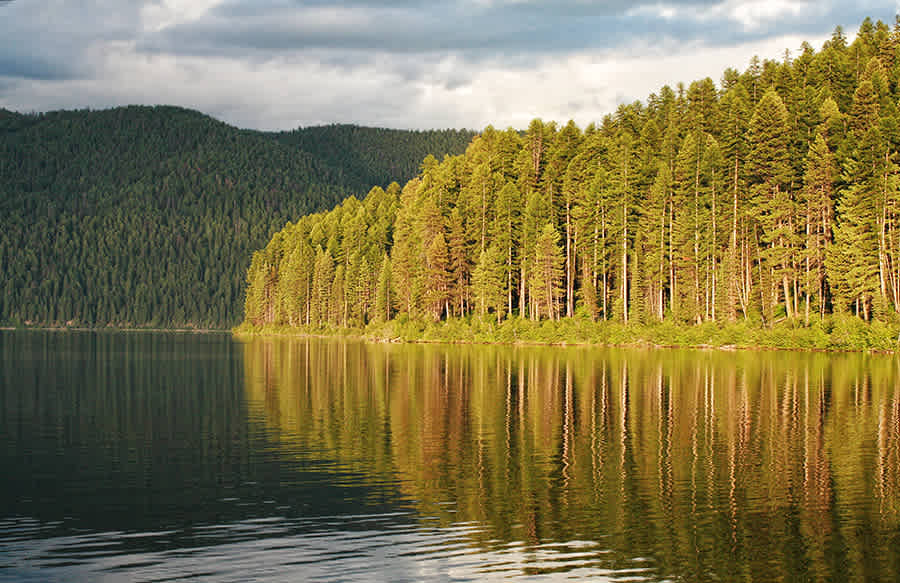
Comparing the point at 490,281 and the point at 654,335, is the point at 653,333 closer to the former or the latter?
the point at 654,335

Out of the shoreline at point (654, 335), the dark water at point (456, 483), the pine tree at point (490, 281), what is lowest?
the dark water at point (456, 483)

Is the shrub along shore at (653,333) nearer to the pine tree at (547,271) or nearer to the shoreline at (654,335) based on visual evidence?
the shoreline at (654,335)

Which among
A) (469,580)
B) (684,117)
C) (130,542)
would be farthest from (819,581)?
(684,117)

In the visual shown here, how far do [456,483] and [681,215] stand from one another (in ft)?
253

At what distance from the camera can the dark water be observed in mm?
16547

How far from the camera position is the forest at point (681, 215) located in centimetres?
8094

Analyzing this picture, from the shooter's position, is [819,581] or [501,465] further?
[501,465]

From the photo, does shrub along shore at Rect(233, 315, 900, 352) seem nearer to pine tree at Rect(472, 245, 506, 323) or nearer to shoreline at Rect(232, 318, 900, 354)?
shoreline at Rect(232, 318, 900, 354)

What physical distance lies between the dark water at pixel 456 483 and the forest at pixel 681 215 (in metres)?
38.5

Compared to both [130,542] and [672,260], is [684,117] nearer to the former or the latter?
[672,260]

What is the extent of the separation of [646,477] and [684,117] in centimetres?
9835

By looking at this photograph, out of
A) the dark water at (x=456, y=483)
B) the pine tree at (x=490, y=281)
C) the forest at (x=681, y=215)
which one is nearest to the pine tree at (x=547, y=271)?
the forest at (x=681, y=215)

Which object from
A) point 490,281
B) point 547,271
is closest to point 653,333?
point 547,271

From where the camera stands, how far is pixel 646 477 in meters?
23.4
